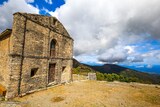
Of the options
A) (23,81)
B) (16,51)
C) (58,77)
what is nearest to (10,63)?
(16,51)

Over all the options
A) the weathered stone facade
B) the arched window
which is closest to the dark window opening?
the weathered stone facade

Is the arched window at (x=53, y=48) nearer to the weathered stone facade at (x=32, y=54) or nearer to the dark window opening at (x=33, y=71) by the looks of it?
the weathered stone facade at (x=32, y=54)

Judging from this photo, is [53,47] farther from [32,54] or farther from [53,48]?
[32,54]

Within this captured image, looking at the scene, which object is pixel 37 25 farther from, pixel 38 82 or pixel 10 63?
pixel 38 82

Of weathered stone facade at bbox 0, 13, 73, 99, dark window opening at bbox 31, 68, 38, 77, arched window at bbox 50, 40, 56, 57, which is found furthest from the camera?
arched window at bbox 50, 40, 56, 57

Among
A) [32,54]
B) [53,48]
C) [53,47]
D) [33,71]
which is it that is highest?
[53,47]

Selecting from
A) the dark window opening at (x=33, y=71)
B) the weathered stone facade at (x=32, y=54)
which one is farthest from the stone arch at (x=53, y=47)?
the dark window opening at (x=33, y=71)

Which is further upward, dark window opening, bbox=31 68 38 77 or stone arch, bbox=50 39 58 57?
stone arch, bbox=50 39 58 57

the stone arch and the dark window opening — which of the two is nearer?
the dark window opening

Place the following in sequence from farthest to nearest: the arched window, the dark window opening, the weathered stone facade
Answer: the arched window, the dark window opening, the weathered stone facade

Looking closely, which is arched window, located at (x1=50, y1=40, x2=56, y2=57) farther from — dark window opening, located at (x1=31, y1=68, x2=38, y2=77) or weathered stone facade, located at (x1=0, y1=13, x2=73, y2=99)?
dark window opening, located at (x1=31, y1=68, x2=38, y2=77)

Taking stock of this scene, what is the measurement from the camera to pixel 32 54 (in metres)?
11.9

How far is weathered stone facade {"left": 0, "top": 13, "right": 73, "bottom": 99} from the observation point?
10086 millimetres

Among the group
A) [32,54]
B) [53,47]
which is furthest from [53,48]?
[32,54]
